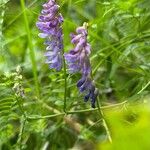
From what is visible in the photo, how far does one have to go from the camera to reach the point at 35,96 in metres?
1.71

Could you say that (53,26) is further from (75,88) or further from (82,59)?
(75,88)

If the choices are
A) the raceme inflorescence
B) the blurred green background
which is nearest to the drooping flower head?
the raceme inflorescence

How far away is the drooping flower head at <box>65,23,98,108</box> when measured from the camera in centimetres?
97

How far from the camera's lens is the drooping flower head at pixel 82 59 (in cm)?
97

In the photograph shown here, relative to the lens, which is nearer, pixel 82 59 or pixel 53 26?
pixel 82 59

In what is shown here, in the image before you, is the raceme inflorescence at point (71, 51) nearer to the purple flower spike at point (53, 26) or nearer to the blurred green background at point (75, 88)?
the purple flower spike at point (53, 26)

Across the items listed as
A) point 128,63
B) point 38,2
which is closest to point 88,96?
point 38,2

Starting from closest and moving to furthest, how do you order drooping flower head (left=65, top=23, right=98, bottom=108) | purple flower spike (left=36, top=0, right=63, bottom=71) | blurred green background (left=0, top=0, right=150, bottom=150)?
drooping flower head (left=65, top=23, right=98, bottom=108)
purple flower spike (left=36, top=0, right=63, bottom=71)
blurred green background (left=0, top=0, right=150, bottom=150)

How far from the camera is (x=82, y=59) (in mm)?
989

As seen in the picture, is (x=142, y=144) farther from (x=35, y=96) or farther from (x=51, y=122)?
(x=51, y=122)

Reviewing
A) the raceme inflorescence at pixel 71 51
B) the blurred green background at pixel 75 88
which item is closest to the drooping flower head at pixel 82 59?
the raceme inflorescence at pixel 71 51

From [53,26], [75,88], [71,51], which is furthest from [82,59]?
[75,88]

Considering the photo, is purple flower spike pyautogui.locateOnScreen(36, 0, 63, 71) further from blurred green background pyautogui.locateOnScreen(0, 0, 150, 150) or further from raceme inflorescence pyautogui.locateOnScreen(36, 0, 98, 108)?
blurred green background pyautogui.locateOnScreen(0, 0, 150, 150)

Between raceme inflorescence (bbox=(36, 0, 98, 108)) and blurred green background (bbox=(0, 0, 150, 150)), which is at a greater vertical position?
raceme inflorescence (bbox=(36, 0, 98, 108))
